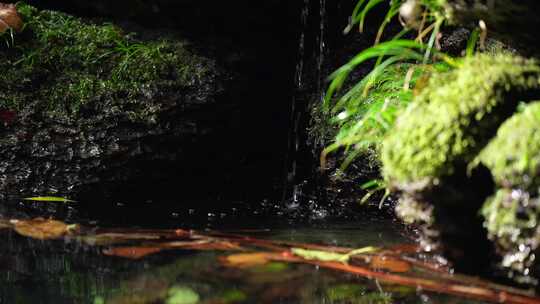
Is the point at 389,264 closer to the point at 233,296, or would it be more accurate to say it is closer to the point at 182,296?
the point at 233,296

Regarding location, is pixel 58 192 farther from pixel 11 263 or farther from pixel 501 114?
pixel 501 114

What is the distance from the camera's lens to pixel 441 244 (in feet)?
5.81

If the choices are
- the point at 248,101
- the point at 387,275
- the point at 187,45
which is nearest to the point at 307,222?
the point at 387,275

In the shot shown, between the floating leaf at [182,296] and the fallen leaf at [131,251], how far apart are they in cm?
38

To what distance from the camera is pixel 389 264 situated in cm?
187

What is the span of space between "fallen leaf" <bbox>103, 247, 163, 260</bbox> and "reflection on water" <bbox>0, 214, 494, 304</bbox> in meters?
0.03

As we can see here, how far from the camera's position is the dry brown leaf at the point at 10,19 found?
3.84 metres

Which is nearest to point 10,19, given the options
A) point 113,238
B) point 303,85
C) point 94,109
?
point 94,109

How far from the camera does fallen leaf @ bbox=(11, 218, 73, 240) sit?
7.51 ft

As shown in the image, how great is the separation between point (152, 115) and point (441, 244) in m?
2.35

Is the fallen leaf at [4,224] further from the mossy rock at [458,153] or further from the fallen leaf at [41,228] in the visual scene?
the mossy rock at [458,153]

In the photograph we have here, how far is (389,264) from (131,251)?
3.03 feet

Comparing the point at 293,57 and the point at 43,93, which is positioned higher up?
the point at 293,57

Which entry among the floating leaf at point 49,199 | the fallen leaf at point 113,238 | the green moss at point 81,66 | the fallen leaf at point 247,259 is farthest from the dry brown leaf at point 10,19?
the fallen leaf at point 247,259
